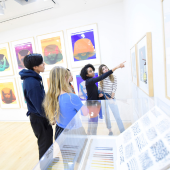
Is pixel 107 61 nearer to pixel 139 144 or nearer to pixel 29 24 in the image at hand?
pixel 29 24

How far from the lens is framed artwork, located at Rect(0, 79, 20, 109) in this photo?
375 cm

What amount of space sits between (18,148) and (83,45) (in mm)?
2694

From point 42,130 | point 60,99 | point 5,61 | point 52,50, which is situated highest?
point 52,50

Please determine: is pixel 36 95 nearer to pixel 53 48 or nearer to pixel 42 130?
pixel 42 130

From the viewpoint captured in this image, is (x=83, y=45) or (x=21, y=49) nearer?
(x=83, y=45)

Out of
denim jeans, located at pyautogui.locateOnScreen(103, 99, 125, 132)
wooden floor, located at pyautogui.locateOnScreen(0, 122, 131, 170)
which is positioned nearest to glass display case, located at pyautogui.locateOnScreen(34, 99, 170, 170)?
denim jeans, located at pyautogui.locateOnScreen(103, 99, 125, 132)

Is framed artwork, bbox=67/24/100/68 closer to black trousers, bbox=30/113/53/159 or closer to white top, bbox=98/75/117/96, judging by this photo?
white top, bbox=98/75/117/96

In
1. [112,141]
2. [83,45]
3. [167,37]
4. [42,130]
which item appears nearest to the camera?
[167,37]

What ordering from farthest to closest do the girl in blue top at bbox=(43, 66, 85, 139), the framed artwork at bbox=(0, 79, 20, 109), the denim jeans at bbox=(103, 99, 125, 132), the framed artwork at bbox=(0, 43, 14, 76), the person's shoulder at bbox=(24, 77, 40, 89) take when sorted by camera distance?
the framed artwork at bbox=(0, 79, 20, 109) < the framed artwork at bbox=(0, 43, 14, 76) < the person's shoulder at bbox=(24, 77, 40, 89) < the girl in blue top at bbox=(43, 66, 85, 139) < the denim jeans at bbox=(103, 99, 125, 132)

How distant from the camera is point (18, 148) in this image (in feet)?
8.20

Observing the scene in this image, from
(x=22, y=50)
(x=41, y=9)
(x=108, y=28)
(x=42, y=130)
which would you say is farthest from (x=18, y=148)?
(x=108, y=28)

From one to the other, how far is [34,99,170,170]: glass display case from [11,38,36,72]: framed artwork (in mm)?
3003

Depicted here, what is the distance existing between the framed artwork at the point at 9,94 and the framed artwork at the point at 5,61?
248 millimetres

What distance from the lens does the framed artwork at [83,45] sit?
2.91 metres
